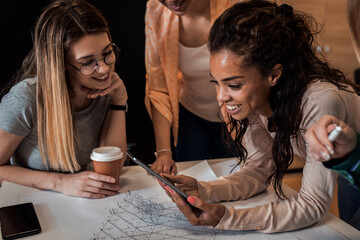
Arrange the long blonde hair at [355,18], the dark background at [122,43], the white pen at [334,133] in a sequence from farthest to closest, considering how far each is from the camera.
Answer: the dark background at [122,43], the long blonde hair at [355,18], the white pen at [334,133]

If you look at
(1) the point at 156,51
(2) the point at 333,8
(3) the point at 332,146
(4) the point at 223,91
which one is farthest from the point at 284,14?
(2) the point at 333,8

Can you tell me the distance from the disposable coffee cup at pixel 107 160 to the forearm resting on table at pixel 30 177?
15 centimetres

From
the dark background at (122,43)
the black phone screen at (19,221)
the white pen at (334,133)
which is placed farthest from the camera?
the dark background at (122,43)

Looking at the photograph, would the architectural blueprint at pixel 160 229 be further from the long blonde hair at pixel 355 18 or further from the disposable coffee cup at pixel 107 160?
the long blonde hair at pixel 355 18

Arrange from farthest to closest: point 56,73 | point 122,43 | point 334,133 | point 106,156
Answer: point 122,43 < point 56,73 < point 106,156 < point 334,133

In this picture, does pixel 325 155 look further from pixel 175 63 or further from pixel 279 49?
pixel 175 63

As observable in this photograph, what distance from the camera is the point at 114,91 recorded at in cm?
154

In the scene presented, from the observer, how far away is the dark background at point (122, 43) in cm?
233

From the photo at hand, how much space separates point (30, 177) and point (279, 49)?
2.97 ft

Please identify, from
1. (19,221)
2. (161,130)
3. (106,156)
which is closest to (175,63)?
(161,130)

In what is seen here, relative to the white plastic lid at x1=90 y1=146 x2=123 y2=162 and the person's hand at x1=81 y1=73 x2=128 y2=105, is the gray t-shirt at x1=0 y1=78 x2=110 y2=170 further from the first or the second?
the white plastic lid at x1=90 y1=146 x2=123 y2=162

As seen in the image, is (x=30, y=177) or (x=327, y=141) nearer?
→ (x=327, y=141)

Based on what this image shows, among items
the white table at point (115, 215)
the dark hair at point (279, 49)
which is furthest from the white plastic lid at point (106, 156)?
the dark hair at point (279, 49)

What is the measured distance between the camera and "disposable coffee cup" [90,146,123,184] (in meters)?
Answer: 1.19
